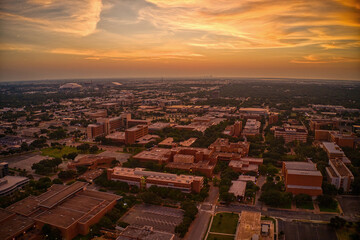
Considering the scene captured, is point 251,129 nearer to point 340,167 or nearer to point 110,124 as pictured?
point 340,167

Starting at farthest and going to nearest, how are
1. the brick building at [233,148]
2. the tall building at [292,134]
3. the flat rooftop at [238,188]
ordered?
1. the tall building at [292,134]
2. the brick building at [233,148]
3. the flat rooftop at [238,188]

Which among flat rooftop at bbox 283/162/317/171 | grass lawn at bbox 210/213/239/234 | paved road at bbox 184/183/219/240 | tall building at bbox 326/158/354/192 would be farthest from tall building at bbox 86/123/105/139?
tall building at bbox 326/158/354/192

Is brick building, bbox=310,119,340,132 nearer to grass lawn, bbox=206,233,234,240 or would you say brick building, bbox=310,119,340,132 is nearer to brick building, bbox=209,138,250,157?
brick building, bbox=209,138,250,157

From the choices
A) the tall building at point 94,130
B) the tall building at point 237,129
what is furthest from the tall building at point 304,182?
the tall building at point 94,130

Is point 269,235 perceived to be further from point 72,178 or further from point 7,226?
point 72,178

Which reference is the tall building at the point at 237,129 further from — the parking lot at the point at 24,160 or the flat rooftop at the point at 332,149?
the parking lot at the point at 24,160

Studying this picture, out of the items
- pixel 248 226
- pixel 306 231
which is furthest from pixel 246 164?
pixel 248 226
